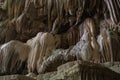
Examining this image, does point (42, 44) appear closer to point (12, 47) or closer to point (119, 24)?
point (12, 47)

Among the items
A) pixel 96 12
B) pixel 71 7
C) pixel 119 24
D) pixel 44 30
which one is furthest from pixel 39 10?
pixel 119 24

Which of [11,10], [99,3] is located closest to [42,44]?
[99,3]

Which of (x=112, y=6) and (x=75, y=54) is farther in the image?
(x=112, y=6)

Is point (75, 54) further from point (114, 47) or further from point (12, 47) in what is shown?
point (12, 47)

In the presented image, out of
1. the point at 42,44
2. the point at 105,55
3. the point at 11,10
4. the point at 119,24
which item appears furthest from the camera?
the point at 11,10

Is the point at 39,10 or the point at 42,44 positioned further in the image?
the point at 39,10

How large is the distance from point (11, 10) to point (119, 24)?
147 inches

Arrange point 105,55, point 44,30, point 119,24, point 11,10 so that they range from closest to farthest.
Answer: point 105,55, point 119,24, point 44,30, point 11,10

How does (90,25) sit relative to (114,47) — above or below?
above

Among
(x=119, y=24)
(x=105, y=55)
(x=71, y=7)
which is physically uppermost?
(x=71, y=7)

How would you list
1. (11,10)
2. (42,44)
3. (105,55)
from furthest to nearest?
1. (11,10)
2. (42,44)
3. (105,55)

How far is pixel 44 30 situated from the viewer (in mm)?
8844

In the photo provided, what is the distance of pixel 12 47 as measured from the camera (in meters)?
7.77

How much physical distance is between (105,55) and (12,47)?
2.43 metres
